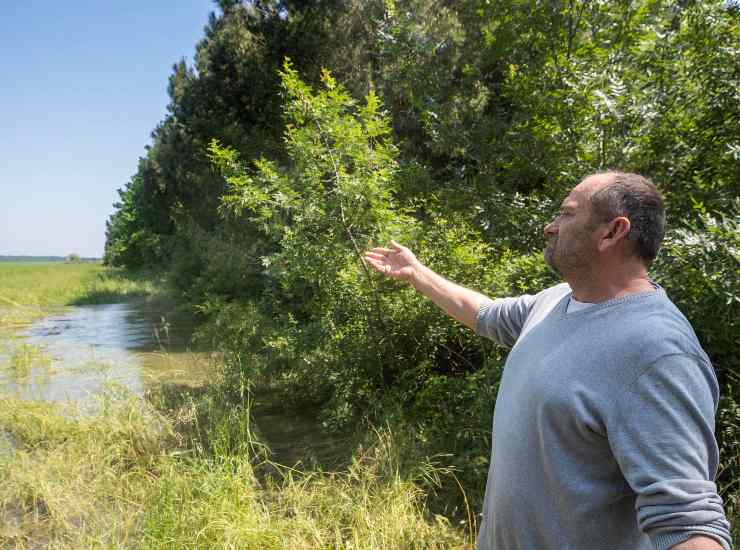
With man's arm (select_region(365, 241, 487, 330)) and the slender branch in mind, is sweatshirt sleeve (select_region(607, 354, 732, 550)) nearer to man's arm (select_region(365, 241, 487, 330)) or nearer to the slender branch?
man's arm (select_region(365, 241, 487, 330))

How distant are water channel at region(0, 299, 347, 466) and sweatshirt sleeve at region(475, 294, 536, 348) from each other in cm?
341

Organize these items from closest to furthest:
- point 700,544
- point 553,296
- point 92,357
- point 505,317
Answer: point 700,544 < point 553,296 < point 505,317 < point 92,357

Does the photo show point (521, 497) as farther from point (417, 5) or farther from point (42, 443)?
point (417, 5)

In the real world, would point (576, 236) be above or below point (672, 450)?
above

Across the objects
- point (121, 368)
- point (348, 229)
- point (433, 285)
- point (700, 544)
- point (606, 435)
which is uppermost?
point (348, 229)

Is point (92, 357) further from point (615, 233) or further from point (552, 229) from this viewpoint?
point (615, 233)

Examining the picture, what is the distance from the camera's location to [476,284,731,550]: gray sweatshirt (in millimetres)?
1098

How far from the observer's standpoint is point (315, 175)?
196 inches

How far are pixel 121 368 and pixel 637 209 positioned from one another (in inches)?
370

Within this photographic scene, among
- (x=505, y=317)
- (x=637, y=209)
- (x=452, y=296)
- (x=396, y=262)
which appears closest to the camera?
(x=637, y=209)

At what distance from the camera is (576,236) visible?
1.43 meters

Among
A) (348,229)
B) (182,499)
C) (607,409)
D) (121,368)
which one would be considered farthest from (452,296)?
(121,368)

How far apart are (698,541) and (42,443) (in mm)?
5841

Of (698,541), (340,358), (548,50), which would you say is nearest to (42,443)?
(340,358)
